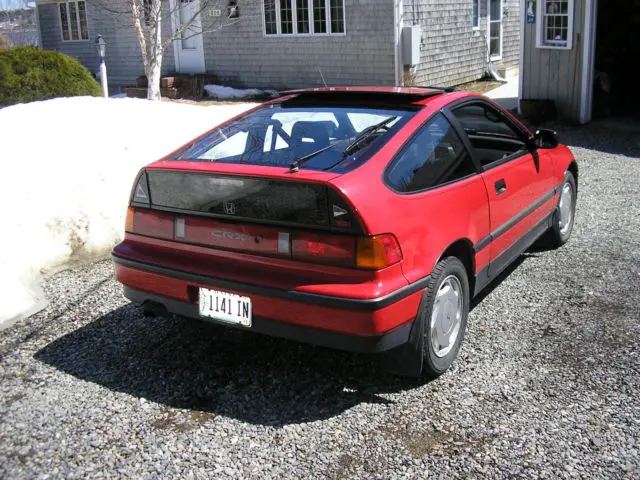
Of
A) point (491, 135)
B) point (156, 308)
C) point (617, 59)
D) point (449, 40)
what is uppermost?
point (449, 40)

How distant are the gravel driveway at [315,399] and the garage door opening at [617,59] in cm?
922

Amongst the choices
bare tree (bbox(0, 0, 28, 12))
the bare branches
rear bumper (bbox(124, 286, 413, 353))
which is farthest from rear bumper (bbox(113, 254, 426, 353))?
bare tree (bbox(0, 0, 28, 12))

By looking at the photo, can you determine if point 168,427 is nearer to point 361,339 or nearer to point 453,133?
point 361,339

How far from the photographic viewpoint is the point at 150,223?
4125 mm

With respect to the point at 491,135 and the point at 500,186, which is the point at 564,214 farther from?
the point at 500,186

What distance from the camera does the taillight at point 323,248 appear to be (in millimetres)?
3498

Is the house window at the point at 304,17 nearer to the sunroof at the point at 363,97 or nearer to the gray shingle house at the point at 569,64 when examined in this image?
the gray shingle house at the point at 569,64

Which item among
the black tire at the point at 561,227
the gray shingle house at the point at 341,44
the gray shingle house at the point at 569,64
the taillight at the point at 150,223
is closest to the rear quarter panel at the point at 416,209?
the taillight at the point at 150,223

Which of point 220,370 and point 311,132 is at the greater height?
point 311,132

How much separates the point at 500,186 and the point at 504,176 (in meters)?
0.13

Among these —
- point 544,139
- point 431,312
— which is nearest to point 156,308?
point 431,312

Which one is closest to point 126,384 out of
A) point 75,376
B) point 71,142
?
point 75,376

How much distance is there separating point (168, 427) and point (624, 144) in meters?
9.77

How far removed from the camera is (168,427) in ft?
11.8
